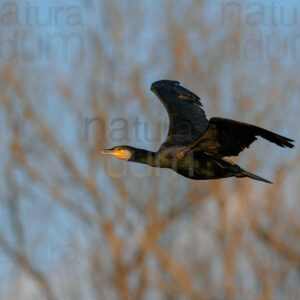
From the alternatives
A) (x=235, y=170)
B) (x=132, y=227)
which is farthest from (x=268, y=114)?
(x=235, y=170)

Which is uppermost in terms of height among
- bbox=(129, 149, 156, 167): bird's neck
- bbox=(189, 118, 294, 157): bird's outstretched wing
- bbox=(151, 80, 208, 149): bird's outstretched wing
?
bbox=(151, 80, 208, 149): bird's outstretched wing

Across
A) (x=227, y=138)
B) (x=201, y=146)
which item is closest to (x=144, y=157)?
(x=201, y=146)

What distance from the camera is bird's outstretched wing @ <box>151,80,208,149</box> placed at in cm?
1042

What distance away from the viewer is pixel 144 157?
10.1m

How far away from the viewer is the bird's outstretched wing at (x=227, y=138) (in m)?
8.90

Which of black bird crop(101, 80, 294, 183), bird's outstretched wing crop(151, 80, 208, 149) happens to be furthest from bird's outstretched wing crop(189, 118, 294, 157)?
bird's outstretched wing crop(151, 80, 208, 149)

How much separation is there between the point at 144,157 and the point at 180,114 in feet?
3.05

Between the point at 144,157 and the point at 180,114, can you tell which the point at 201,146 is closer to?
the point at 144,157

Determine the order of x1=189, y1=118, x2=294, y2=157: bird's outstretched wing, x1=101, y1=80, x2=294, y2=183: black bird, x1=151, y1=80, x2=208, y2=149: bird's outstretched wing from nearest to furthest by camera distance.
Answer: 1. x1=189, y1=118, x2=294, y2=157: bird's outstretched wing
2. x1=101, y1=80, x2=294, y2=183: black bird
3. x1=151, y1=80, x2=208, y2=149: bird's outstretched wing

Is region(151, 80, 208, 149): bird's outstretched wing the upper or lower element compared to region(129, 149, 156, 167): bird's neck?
upper

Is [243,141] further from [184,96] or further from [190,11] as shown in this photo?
[190,11]

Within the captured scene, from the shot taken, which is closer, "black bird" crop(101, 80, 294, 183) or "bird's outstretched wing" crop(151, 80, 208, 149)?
"black bird" crop(101, 80, 294, 183)

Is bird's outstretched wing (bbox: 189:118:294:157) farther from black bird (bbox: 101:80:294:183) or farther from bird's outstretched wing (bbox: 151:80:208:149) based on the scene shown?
bird's outstretched wing (bbox: 151:80:208:149)

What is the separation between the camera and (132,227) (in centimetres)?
1812
